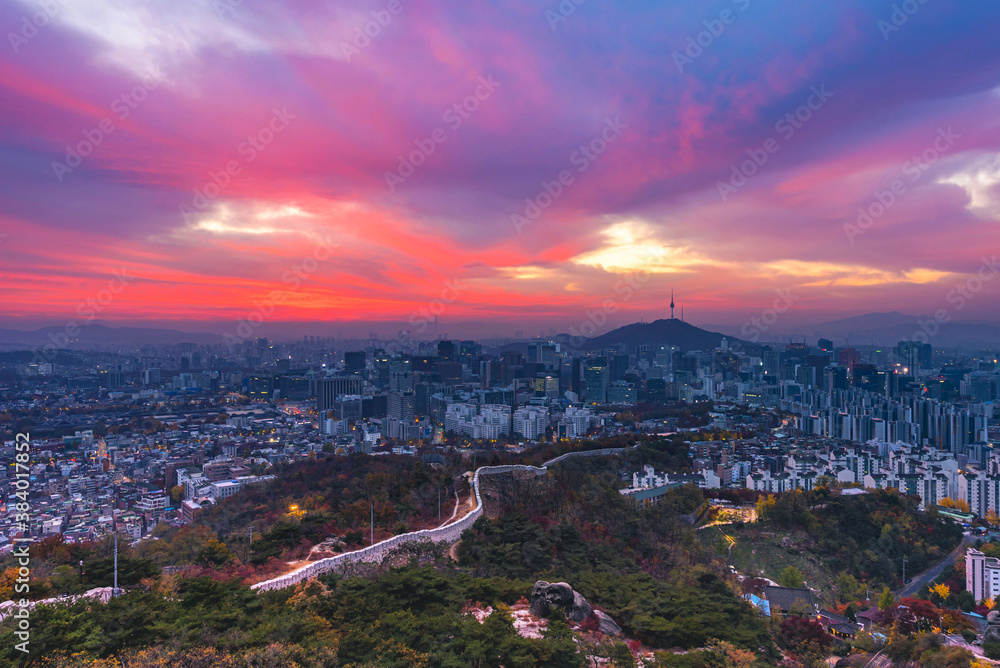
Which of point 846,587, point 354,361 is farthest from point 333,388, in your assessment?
point 846,587

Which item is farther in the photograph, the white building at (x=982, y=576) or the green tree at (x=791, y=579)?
the green tree at (x=791, y=579)

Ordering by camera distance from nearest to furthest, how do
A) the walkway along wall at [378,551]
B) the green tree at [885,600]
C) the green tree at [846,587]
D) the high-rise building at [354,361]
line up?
the walkway along wall at [378,551] < the green tree at [885,600] < the green tree at [846,587] < the high-rise building at [354,361]

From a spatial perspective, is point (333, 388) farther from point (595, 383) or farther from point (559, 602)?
point (559, 602)

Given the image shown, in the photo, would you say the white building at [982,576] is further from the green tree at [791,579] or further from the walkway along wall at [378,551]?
the walkway along wall at [378,551]

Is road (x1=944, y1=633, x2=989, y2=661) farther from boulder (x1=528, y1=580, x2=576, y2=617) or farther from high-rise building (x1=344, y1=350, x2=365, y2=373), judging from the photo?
high-rise building (x1=344, y1=350, x2=365, y2=373)

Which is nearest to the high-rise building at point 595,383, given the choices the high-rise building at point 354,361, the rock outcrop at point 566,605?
the high-rise building at point 354,361

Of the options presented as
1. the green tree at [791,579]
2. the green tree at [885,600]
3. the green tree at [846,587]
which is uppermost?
the green tree at [791,579]

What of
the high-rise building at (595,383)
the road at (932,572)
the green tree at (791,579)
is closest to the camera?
the green tree at (791,579)

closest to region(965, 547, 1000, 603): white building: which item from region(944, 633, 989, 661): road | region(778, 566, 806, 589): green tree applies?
region(778, 566, 806, 589): green tree

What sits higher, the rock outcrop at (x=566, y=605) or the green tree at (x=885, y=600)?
the rock outcrop at (x=566, y=605)

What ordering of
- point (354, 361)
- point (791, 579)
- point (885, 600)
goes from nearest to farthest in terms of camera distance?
point (885, 600) < point (791, 579) < point (354, 361)
